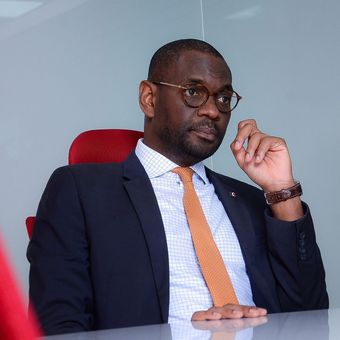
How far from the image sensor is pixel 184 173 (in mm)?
1859

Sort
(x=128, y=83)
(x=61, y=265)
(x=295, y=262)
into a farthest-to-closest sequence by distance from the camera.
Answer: (x=128, y=83), (x=295, y=262), (x=61, y=265)

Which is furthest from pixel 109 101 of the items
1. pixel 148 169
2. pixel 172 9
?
pixel 148 169

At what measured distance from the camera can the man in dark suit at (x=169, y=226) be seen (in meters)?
1.52

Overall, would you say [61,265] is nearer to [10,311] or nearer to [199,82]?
[199,82]

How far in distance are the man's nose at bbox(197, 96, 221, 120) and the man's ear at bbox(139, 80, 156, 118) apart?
0.22 m

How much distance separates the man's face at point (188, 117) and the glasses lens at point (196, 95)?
15 millimetres

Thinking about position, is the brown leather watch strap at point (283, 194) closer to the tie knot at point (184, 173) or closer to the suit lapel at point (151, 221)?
the tie knot at point (184, 173)

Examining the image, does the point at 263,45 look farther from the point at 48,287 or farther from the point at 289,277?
the point at 48,287

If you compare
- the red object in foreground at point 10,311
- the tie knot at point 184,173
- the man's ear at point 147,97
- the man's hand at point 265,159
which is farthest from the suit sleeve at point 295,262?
the red object in foreground at point 10,311

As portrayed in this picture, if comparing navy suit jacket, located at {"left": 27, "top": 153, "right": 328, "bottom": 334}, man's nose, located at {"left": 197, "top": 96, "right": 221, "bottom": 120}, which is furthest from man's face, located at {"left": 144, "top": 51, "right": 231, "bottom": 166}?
navy suit jacket, located at {"left": 27, "top": 153, "right": 328, "bottom": 334}

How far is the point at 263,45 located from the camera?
3137 millimetres

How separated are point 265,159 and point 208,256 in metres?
0.39

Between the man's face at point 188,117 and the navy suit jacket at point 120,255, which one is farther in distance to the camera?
the man's face at point 188,117

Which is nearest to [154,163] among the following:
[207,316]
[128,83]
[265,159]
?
[265,159]
